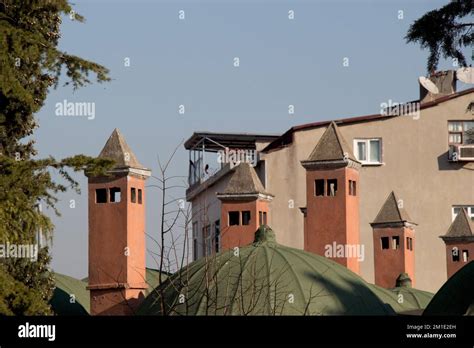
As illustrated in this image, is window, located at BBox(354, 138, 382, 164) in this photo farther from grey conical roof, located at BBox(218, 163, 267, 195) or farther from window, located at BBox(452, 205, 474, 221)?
grey conical roof, located at BBox(218, 163, 267, 195)

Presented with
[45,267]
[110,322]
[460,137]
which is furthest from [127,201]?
[460,137]

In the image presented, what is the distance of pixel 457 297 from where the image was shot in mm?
25188

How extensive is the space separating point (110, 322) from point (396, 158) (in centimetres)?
4232

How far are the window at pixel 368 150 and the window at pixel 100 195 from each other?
2144cm

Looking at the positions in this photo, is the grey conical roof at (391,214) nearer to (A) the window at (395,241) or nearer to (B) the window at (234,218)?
(A) the window at (395,241)

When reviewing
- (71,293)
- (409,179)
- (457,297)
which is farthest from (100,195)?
(409,179)

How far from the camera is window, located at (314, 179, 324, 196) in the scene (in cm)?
3647

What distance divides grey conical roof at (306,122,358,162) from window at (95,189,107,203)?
208 inches

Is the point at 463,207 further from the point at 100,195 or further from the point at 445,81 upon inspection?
the point at 100,195

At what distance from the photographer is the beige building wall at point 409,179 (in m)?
54.5

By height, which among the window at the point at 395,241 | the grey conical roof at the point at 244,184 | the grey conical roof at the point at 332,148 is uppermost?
the grey conical roof at the point at 332,148

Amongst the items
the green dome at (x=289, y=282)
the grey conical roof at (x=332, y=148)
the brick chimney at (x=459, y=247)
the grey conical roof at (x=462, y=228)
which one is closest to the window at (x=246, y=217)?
the grey conical roof at (x=332, y=148)

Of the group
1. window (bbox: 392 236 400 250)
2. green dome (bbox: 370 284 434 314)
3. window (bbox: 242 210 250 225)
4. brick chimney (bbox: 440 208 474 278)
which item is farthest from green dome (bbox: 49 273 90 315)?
brick chimney (bbox: 440 208 474 278)

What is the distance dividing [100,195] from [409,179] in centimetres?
2299
